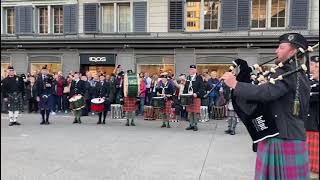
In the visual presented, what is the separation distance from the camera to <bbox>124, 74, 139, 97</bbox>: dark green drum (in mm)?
12031

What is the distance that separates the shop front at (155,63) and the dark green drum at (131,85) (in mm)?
7100

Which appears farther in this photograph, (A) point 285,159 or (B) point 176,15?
(B) point 176,15

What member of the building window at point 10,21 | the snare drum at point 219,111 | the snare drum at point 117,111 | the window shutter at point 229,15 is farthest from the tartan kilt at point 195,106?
the building window at point 10,21

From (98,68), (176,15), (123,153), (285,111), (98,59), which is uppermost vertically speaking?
(176,15)

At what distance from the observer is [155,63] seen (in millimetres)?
19484

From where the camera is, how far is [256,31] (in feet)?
59.9

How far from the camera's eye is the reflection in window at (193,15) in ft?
63.4

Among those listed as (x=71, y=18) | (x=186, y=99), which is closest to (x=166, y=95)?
(x=186, y=99)

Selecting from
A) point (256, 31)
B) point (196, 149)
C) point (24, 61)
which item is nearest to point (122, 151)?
point (196, 149)

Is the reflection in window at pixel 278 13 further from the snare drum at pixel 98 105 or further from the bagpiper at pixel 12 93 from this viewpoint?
the bagpiper at pixel 12 93

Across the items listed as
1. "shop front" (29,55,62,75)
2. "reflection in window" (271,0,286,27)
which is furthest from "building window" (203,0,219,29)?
"shop front" (29,55,62,75)

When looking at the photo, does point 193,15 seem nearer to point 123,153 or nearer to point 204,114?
point 204,114

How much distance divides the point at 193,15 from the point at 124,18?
3385 mm

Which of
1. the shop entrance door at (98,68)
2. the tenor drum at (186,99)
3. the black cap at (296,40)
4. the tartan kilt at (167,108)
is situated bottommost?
the tartan kilt at (167,108)
